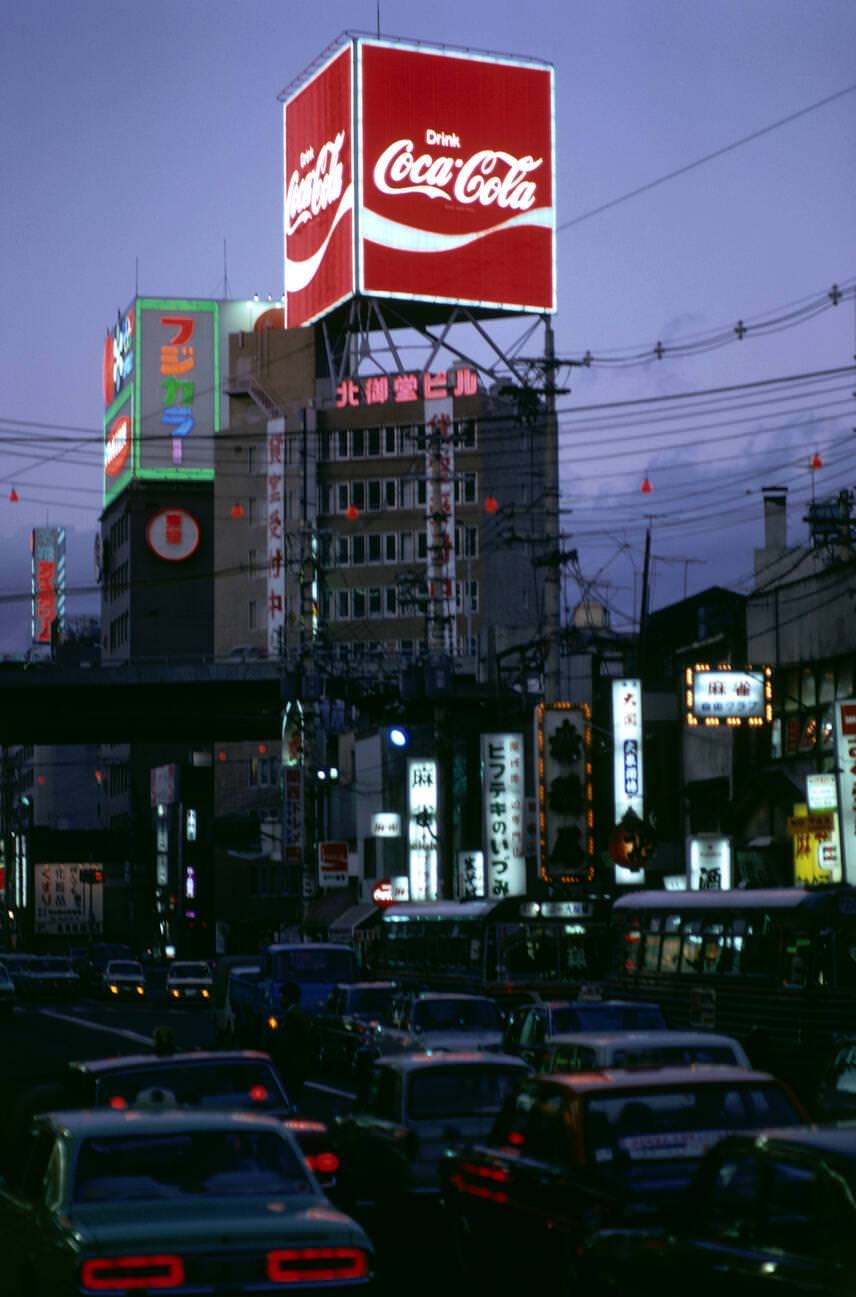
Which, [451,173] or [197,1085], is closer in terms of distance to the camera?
[197,1085]

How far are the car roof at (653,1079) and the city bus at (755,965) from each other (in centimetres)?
1406

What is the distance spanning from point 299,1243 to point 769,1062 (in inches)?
708

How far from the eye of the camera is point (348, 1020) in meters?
31.3

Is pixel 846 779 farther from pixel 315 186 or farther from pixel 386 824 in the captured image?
pixel 315 186

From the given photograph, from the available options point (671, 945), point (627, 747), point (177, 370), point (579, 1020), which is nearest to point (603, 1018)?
point (579, 1020)

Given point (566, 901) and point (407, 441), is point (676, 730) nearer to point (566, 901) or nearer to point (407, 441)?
point (566, 901)

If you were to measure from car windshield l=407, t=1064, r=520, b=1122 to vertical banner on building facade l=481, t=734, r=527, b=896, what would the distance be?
40.6m

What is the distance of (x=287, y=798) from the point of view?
235ft

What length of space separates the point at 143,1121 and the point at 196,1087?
2.94 m

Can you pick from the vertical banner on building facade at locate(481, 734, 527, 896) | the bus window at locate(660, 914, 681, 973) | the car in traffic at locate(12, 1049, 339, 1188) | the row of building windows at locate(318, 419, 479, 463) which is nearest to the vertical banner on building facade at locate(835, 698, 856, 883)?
the bus window at locate(660, 914, 681, 973)

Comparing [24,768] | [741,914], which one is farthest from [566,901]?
[24,768]

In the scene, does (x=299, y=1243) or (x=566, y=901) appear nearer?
(x=299, y=1243)

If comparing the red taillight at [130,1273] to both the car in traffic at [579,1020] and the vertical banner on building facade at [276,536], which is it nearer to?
the car in traffic at [579,1020]

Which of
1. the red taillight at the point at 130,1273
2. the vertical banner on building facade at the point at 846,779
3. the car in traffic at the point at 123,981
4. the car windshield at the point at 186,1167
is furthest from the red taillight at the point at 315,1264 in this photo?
the car in traffic at the point at 123,981
